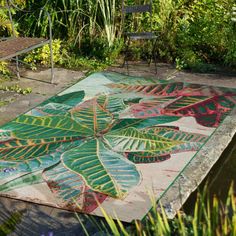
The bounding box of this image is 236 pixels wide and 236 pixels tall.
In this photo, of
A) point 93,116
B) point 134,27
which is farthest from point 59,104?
point 134,27

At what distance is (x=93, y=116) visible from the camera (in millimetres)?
4656

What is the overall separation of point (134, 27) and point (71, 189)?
14.0 feet

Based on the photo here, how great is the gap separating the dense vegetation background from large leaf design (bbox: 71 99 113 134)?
169 cm

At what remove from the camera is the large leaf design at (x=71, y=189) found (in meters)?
→ 3.14

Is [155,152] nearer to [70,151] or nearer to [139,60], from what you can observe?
[70,151]

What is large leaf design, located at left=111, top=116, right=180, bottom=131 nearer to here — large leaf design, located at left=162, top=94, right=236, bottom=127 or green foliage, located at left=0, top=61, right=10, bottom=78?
large leaf design, located at left=162, top=94, right=236, bottom=127

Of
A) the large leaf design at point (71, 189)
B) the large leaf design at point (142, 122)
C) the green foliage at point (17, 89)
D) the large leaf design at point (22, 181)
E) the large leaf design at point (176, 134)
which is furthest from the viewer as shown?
the green foliage at point (17, 89)

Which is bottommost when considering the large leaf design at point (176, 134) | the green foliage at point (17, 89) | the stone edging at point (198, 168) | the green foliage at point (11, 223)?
the green foliage at point (17, 89)

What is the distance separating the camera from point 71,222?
9.77 feet

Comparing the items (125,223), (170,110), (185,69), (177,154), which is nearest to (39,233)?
(125,223)

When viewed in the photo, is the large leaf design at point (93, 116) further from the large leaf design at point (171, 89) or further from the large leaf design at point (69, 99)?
the large leaf design at point (171, 89)

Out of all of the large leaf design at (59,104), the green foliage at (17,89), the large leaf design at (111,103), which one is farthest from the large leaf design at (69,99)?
the green foliage at (17,89)

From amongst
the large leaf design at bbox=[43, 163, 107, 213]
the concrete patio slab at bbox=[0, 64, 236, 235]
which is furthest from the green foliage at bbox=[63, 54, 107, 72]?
the large leaf design at bbox=[43, 163, 107, 213]

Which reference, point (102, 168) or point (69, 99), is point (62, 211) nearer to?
point (102, 168)
